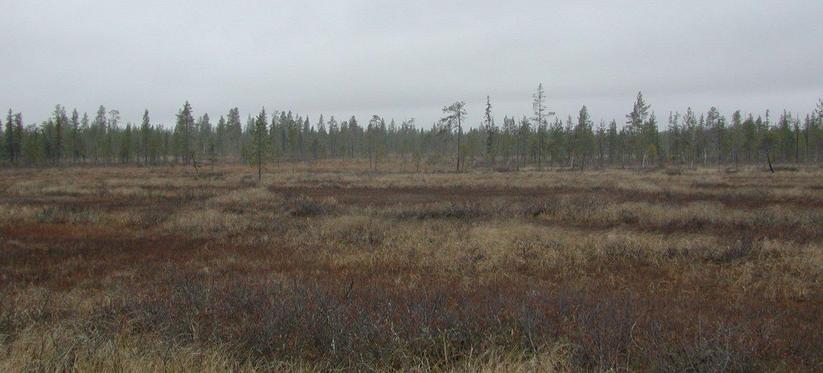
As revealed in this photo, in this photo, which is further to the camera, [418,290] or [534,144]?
[534,144]

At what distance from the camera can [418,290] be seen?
746 cm

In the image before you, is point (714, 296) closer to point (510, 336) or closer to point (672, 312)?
point (672, 312)

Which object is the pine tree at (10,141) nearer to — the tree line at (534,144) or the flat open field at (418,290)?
the tree line at (534,144)

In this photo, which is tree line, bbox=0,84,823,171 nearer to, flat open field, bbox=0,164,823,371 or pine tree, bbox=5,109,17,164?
pine tree, bbox=5,109,17,164

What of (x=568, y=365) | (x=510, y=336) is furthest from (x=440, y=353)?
(x=568, y=365)

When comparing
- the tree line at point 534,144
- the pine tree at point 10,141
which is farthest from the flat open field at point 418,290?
the pine tree at point 10,141

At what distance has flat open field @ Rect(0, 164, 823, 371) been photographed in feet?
14.8

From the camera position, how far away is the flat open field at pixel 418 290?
4504 millimetres

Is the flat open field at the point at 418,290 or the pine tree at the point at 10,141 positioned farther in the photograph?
the pine tree at the point at 10,141

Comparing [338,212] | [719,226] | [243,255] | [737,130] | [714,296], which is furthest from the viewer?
[737,130]

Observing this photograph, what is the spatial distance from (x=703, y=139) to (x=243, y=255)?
301ft

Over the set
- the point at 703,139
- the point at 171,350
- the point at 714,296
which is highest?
the point at 703,139

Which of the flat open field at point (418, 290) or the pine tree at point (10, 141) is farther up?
the pine tree at point (10, 141)

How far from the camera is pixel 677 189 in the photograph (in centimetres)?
2759
